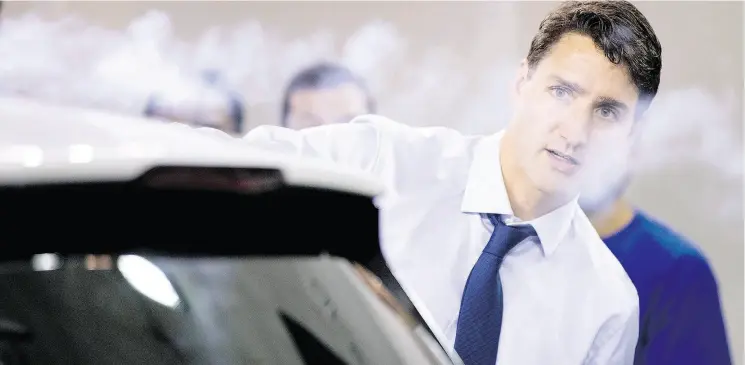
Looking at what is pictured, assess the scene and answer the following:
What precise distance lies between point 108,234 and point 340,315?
0.41 m

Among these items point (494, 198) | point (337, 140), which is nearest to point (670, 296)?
point (494, 198)

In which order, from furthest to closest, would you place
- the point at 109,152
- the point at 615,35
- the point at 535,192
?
1. the point at 535,192
2. the point at 615,35
3. the point at 109,152

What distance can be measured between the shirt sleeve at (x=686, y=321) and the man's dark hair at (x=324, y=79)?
1.16 m

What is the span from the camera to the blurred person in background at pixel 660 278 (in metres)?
2.99

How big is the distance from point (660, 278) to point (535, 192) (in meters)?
0.50

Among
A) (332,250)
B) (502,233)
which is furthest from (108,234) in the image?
(502,233)

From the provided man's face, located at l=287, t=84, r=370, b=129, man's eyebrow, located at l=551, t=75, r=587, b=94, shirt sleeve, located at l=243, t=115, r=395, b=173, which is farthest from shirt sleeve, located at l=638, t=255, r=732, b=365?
man's face, located at l=287, t=84, r=370, b=129

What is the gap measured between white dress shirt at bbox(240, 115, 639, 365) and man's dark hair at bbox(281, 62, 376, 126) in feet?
0.36

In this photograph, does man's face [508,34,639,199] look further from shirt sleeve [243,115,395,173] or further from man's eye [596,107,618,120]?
shirt sleeve [243,115,395,173]

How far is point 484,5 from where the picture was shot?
118 inches

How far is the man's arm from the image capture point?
2.98 metres

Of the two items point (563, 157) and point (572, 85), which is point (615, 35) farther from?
point (563, 157)

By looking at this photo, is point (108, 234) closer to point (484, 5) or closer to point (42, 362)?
point (42, 362)

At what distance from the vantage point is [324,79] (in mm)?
2975
